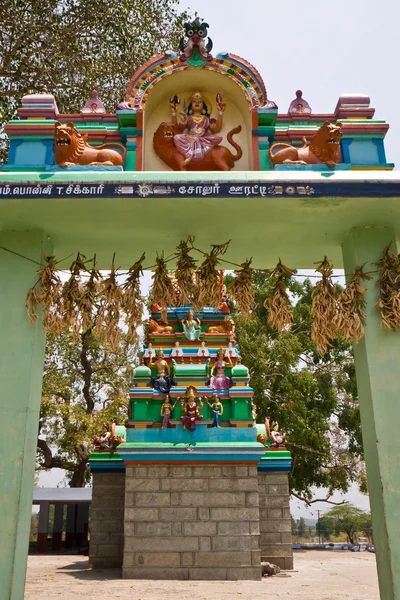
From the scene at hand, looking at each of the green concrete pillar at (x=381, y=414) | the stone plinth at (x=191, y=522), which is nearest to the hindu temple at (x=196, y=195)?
the green concrete pillar at (x=381, y=414)

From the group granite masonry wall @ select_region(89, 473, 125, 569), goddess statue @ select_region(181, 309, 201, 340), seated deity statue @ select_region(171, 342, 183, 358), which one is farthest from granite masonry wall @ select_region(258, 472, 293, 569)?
goddess statue @ select_region(181, 309, 201, 340)

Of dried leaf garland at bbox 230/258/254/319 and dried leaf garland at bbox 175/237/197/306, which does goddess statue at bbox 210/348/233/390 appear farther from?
dried leaf garland at bbox 175/237/197/306

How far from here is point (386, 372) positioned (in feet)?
16.9

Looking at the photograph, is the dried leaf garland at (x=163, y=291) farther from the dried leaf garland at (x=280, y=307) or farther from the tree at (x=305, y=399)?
the tree at (x=305, y=399)

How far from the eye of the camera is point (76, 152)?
5.81 metres

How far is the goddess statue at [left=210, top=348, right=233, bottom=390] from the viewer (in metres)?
11.9

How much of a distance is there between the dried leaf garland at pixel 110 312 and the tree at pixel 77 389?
1682 centimetres

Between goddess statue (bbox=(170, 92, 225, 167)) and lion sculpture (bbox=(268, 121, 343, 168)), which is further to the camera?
goddess statue (bbox=(170, 92, 225, 167))

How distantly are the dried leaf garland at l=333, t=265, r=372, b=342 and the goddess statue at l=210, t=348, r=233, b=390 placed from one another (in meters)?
6.71

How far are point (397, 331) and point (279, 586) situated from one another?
6438 millimetres

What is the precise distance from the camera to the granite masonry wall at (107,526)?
39.8 feet

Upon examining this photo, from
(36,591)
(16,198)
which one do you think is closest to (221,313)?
(36,591)

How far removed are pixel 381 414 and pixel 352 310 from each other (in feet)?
3.20

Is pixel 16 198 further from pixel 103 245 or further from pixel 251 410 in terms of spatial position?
pixel 251 410
